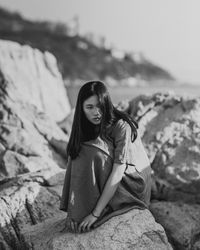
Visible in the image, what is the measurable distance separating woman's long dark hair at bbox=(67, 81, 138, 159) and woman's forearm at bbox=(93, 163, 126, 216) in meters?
0.32

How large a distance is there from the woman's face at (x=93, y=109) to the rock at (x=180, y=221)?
1.43 m

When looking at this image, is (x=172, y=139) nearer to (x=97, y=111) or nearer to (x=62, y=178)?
(x=62, y=178)

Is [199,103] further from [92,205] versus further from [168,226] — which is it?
[92,205]

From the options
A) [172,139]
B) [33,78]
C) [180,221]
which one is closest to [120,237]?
[180,221]

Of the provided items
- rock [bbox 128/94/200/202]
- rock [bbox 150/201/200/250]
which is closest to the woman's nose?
rock [bbox 150/201/200/250]

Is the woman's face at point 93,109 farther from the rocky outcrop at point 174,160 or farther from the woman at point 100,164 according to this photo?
the rocky outcrop at point 174,160

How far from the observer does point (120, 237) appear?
365 cm

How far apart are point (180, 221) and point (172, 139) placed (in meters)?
1.29

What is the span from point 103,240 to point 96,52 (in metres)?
Answer: 93.1

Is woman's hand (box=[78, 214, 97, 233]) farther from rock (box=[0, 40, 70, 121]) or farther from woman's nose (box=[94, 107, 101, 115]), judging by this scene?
rock (box=[0, 40, 70, 121])

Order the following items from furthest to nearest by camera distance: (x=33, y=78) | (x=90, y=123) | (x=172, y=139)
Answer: (x=33, y=78) < (x=172, y=139) < (x=90, y=123)

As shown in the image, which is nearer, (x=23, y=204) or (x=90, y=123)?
(x=90, y=123)

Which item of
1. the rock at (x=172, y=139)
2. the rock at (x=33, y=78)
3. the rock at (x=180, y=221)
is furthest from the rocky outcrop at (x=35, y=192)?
the rock at (x=172, y=139)

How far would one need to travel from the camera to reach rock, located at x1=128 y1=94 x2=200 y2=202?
5.11m
